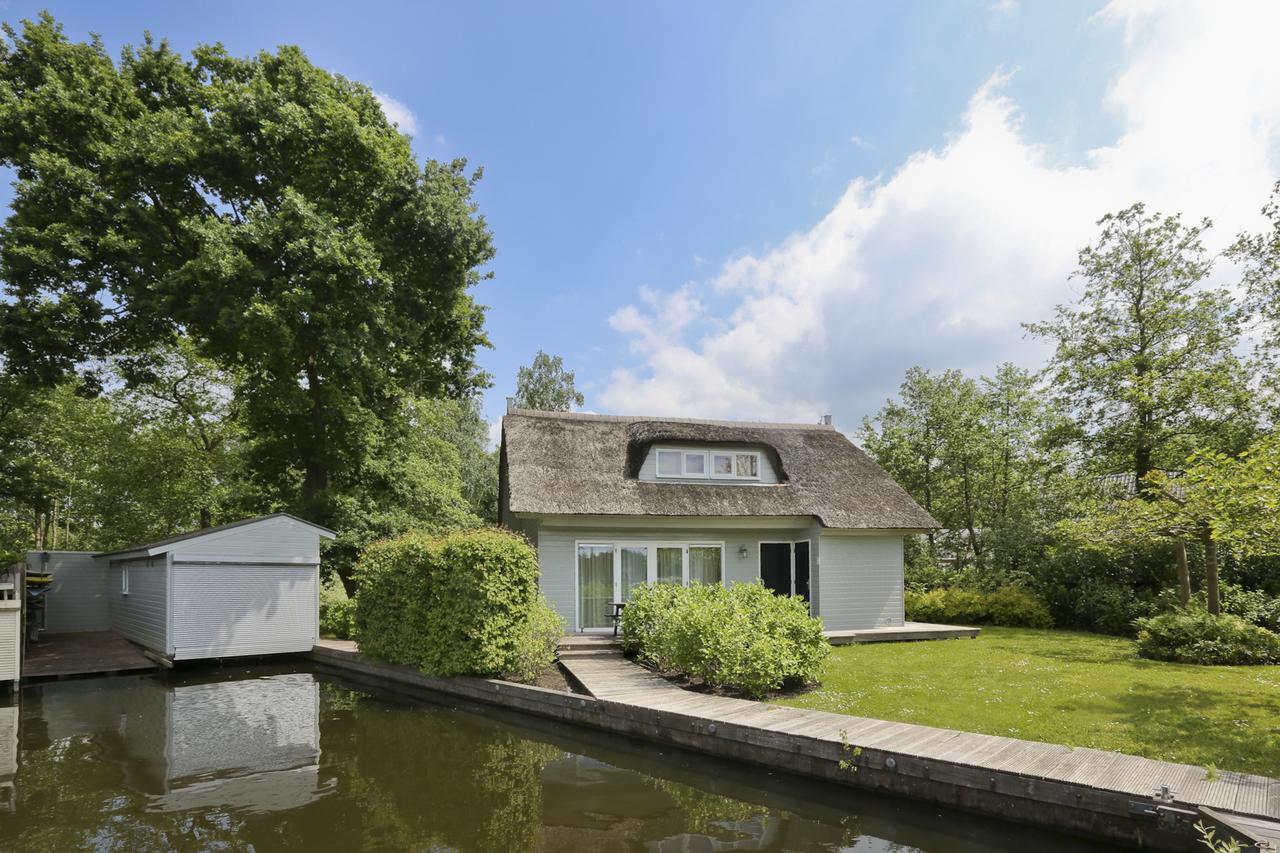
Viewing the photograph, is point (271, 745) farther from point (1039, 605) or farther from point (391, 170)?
point (1039, 605)

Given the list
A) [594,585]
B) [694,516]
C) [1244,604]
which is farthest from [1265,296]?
[594,585]

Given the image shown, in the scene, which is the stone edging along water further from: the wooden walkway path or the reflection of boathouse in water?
the reflection of boathouse in water

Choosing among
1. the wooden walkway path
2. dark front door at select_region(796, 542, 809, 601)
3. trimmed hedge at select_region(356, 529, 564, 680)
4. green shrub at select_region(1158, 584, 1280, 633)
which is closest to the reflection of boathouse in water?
trimmed hedge at select_region(356, 529, 564, 680)

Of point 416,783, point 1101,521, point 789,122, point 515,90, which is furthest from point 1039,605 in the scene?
point 515,90

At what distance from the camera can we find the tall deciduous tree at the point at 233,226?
15805 mm

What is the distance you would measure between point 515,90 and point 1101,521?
1477 cm

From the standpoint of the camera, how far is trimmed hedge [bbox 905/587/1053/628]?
1738 cm

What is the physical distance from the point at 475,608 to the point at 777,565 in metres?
8.53

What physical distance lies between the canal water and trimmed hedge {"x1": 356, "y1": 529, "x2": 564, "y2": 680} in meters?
1.03

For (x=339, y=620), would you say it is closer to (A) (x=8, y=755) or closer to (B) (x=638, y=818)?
(A) (x=8, y=755)

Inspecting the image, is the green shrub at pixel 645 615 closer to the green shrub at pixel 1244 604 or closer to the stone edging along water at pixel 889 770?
the stone edging along water at pixel 889 770

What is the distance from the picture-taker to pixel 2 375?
20.4m

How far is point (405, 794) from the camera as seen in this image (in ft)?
22.1

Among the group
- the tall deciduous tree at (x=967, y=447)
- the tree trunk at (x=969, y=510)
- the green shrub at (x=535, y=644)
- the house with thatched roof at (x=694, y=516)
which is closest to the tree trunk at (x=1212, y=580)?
the house with thatched roof at (x=694, y=516)
